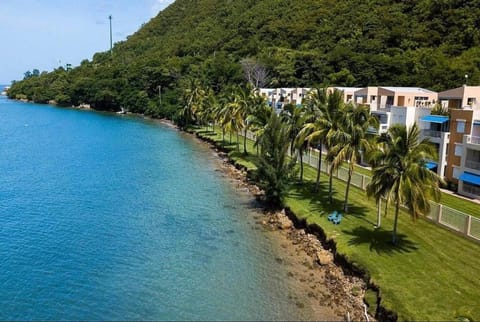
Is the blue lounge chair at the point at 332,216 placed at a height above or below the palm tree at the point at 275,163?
below

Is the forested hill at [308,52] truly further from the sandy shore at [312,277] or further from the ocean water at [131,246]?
the sandy shore at [312,277]

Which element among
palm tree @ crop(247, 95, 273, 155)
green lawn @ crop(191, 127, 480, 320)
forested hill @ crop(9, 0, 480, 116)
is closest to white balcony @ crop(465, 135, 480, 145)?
green lawn @ crop(191, 127, 480, 320)

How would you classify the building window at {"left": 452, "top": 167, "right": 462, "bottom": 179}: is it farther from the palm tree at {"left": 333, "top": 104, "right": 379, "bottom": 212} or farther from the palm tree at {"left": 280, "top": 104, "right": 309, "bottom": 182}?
the palm tree at {"left": 280, "top": 104, "right": 309, "bottom": 182}

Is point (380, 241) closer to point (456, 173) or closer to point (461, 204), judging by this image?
point (461, 204)

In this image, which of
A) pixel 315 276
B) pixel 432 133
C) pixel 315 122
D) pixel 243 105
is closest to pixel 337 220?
pixel 315 276

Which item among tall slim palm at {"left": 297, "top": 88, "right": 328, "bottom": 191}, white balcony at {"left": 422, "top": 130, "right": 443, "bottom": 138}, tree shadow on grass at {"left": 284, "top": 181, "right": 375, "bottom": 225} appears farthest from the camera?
white balcony at {"left": 422, "top": 130, "right": 443, "bottom": 138}

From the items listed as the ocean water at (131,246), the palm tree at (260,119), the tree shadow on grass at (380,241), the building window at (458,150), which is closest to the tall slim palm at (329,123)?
the tree shadow on grass at (380,241)
